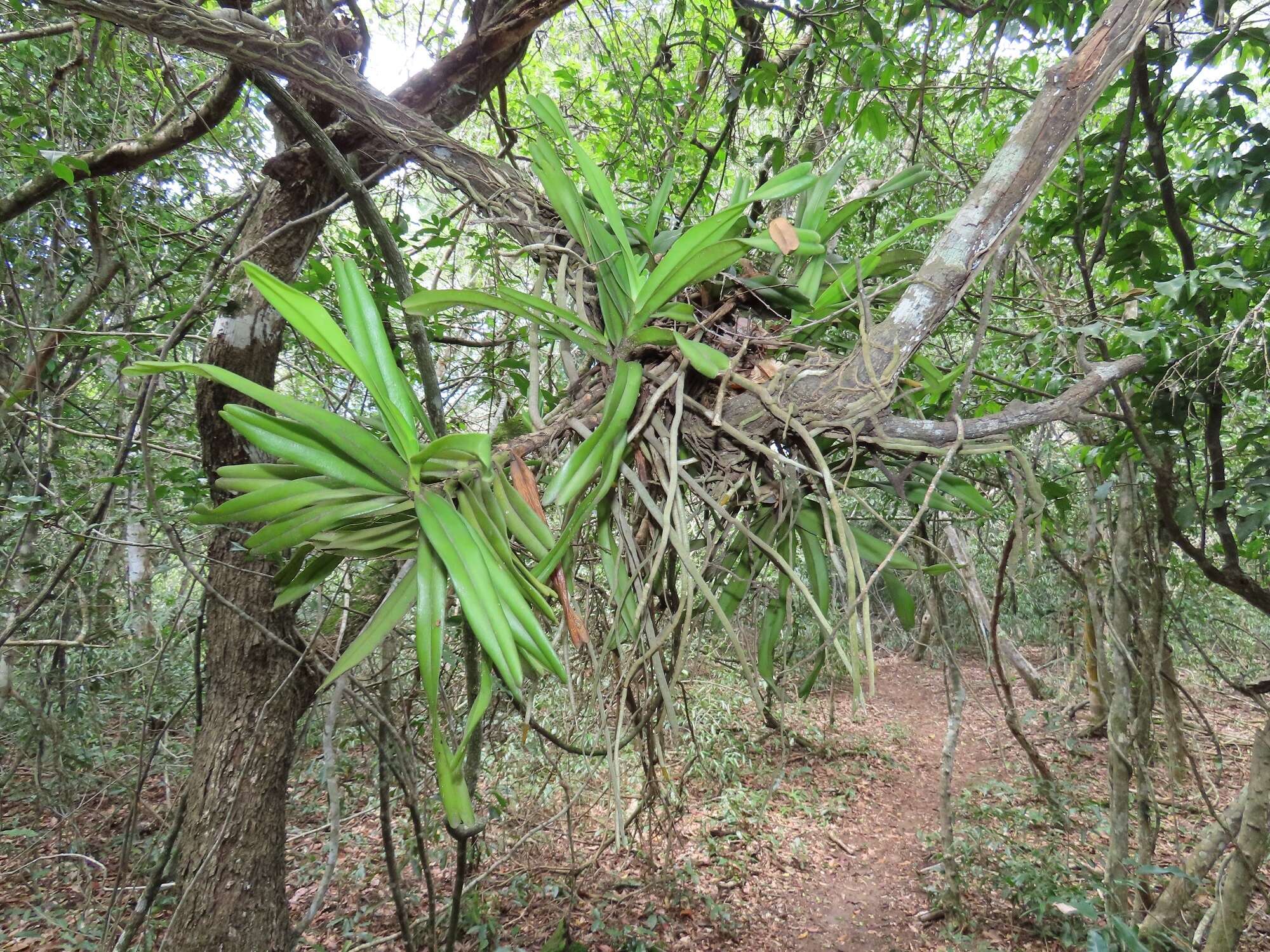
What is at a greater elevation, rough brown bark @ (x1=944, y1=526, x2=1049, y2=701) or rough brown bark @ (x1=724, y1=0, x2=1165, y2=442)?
rough brown bark @ (x1=724, y1=0, x2=1165, y2=442)

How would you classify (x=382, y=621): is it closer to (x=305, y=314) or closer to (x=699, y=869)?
(x=305, y=314)

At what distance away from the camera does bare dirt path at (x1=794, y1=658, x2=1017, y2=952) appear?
9.69 feet

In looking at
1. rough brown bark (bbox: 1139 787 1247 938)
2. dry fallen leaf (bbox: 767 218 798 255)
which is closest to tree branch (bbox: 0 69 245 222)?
dry fallen leaf (bbox: 767 218 798 255)

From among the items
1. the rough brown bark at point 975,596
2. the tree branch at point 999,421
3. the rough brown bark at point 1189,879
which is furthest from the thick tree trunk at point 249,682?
the rough brown bark at point 1189,879

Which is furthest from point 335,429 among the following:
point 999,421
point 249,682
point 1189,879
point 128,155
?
point 1189,879

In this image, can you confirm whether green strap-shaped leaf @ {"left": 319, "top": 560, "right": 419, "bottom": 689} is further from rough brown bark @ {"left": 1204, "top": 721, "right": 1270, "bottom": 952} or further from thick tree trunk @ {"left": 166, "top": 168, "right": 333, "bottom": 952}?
rough brown bark @ {"left": 1204, "top": 721, "right": 1270, "bottom": 952}

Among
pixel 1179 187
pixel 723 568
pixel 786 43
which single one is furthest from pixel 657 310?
pixel 1179 187

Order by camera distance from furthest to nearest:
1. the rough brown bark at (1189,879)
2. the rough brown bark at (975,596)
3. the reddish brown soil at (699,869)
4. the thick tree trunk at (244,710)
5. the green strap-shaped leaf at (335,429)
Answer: the reddish brown soil at (699,869) → the rough brown bark at (1189,879) → the thick tree trunk at (244,710) → the rough brown bark at (975,596) → the green strap-shaped leaf at (335,429)

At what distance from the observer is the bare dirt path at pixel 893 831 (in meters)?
2.95

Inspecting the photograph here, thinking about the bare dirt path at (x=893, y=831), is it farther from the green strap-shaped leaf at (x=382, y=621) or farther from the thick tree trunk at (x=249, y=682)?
the thick tree trunk at (x=249, y=682)

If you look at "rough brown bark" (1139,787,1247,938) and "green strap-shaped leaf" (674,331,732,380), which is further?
"rough brown bark" (1139,787,1247,938)

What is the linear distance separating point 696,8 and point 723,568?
2.03 m

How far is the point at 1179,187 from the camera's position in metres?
2.03

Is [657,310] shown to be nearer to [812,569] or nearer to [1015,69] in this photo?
[812,569]
